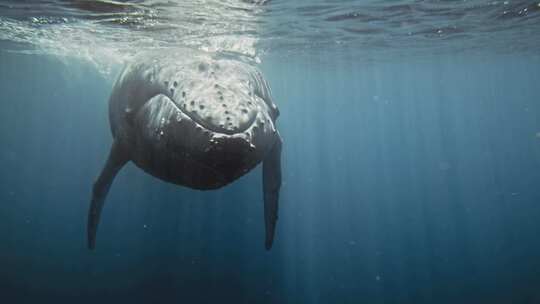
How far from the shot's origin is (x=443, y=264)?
108ft

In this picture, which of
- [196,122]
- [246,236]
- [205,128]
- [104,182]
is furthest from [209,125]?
[246,236]

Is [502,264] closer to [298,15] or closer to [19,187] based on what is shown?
[298,15]

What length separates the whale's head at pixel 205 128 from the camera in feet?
11.6

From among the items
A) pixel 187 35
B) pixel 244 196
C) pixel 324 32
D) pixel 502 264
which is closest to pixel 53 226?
pixel 244 196

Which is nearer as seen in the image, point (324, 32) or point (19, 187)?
point (324, 32)

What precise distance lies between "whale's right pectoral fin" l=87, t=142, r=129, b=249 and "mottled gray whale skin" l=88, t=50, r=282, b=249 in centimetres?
60

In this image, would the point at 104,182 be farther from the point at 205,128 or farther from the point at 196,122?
the point at 205,128

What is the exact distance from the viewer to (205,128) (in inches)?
140

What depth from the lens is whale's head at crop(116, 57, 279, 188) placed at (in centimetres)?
353

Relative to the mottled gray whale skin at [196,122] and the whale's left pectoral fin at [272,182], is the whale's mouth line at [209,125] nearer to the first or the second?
the mottled gray whale skin at [196,122]

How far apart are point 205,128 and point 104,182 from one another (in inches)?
227

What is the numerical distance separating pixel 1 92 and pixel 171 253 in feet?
214

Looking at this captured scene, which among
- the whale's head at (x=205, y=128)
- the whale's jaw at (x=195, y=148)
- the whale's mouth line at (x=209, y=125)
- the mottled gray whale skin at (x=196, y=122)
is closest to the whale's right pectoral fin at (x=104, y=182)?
the mottled gray whale skin at (x=196, y=122)

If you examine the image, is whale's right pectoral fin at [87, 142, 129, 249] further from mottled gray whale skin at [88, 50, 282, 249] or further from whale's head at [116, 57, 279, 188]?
whale's head at [116, 57, 279, 188]
